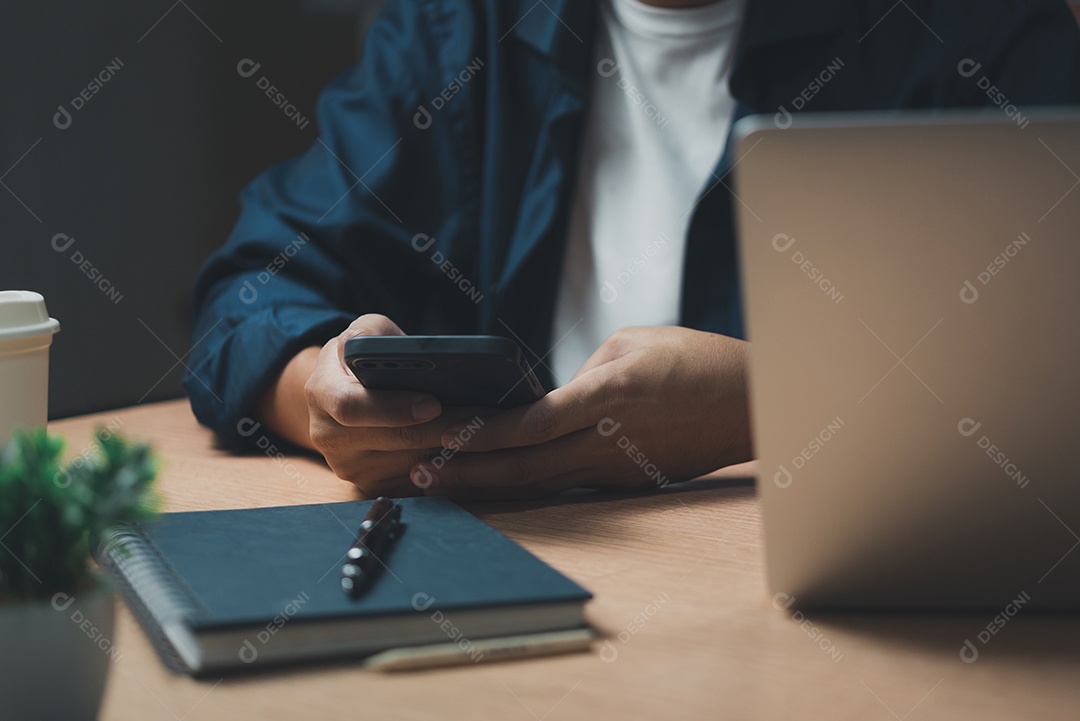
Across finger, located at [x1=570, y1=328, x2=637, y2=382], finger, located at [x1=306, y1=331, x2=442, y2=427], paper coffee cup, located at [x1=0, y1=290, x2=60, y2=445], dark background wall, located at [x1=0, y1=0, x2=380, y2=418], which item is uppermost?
finger, located at [x1=570, y1=328, x2=637, y2=382]

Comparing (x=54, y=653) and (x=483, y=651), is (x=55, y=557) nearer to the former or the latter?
(x=54, y=653)

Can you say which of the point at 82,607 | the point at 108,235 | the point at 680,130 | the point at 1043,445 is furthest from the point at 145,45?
the point at 1043,445

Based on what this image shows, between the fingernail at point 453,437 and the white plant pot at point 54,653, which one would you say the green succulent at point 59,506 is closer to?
the white plant pot at point 54,653

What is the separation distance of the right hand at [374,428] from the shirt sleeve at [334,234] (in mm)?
191

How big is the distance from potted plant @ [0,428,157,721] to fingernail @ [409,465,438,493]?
1.30 ft

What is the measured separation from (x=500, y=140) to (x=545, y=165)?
0.22 ft

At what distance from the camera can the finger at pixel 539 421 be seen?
0.77m

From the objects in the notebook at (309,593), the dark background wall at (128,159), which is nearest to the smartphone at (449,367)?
the notebook at (309,593)

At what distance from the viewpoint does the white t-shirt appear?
4.18 feet

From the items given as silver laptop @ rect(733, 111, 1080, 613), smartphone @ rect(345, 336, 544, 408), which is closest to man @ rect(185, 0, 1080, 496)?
smartphone @ rect(345, 336, 544, 408)

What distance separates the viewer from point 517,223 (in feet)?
4.14

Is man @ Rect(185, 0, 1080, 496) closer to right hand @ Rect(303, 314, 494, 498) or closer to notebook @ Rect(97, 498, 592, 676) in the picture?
right hand @ Rect(303, 314, 494, 498)

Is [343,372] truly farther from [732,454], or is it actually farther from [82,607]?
[82,607]

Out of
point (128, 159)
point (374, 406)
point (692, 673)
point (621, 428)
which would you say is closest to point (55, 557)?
point (692, 673)
